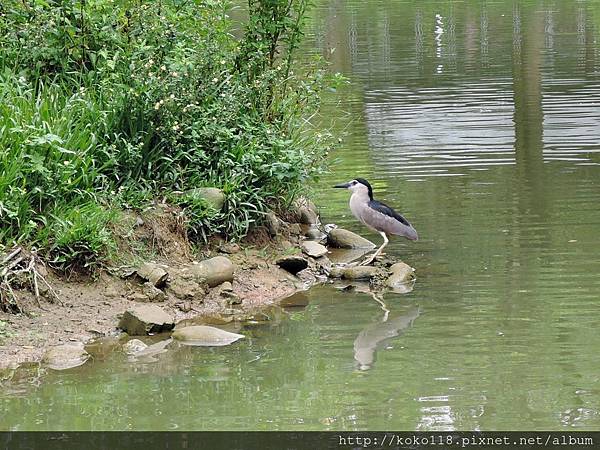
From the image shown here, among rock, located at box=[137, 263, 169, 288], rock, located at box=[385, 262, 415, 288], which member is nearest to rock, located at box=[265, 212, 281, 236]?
rock, located at box=[385, 262, 415, 288]

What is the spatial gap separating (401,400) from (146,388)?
165 cm

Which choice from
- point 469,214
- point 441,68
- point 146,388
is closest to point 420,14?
point 441,68

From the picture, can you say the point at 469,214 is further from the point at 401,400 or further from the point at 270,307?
the point at 401,400

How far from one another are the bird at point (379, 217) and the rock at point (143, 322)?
A: 2.63 meters

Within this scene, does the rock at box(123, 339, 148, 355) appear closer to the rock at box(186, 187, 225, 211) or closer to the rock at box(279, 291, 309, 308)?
the rock at box(279, 291, 309, 308)

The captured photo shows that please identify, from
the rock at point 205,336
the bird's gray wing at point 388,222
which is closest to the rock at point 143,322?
the rock at point 205,336

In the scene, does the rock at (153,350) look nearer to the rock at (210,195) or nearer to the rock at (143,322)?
the rock at (143,322)

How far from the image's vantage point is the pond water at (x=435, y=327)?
7.39 m

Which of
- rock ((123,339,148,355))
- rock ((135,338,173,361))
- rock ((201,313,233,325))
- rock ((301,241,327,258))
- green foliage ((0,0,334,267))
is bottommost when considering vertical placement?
rock ((301,241,327,258))

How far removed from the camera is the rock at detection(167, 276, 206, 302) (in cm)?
988

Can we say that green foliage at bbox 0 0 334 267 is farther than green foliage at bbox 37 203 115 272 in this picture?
Yes

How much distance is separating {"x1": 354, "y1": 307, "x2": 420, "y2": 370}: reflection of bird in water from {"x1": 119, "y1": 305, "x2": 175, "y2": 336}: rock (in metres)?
1.42

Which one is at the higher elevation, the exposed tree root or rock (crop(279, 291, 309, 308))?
the exposed tree root

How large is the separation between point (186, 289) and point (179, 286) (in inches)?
2.4
